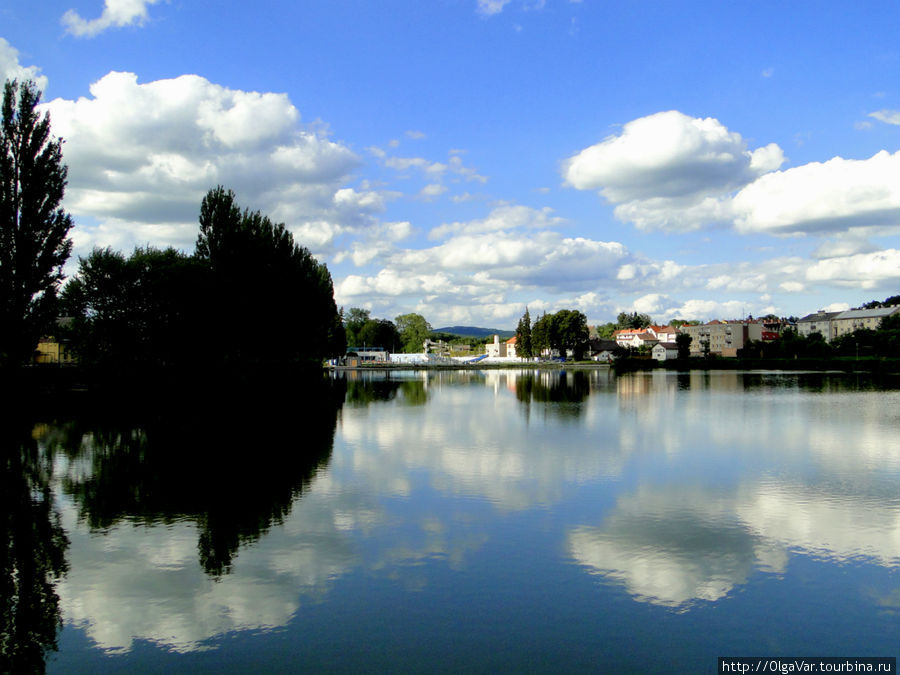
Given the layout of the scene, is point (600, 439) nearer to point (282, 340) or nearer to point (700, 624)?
point (700, 624)

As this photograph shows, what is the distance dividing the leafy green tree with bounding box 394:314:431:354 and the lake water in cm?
14169

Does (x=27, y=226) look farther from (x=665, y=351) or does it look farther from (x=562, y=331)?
(x=665, y=351)

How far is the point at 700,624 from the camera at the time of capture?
6051 mm

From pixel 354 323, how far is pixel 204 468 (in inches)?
5618

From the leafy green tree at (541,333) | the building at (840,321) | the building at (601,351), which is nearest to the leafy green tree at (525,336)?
the leafy green tree at (541,333)

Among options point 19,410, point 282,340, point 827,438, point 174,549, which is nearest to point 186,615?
point 174,549

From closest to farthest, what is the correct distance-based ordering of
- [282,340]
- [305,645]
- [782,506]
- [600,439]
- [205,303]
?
[305,645], [782,506], [600,439], [205,303], [282,340]

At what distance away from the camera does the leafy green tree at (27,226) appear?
27.2m

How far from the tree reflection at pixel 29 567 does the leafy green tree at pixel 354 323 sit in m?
134

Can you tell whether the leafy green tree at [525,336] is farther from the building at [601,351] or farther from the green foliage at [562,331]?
the building at [601,351]

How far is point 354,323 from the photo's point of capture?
510 ft

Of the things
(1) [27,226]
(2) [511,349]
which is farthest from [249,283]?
(2) [511,349]

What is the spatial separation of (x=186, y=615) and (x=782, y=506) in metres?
9.44

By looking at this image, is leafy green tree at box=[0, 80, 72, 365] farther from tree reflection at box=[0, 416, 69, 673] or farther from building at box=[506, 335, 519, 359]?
building at box=[506, 335, 519, 359]
